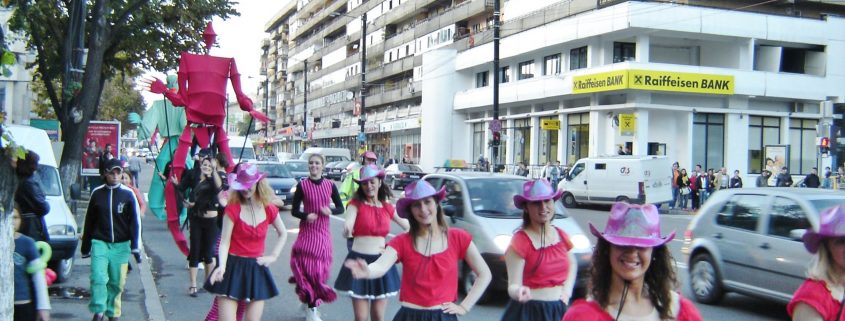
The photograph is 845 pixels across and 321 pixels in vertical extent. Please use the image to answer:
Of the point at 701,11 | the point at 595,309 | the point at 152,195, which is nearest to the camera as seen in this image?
the point at 595,309

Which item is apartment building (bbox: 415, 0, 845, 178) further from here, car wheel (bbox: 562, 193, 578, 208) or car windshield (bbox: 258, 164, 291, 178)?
car windshield (bbox: 258, 164, 291, 178)

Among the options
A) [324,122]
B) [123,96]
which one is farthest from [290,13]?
[123,96]

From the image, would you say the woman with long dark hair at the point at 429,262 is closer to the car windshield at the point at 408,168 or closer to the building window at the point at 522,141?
the car windshield at the point at 408,168

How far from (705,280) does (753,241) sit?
3.01 feet

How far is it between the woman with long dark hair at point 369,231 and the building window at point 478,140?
130 feet

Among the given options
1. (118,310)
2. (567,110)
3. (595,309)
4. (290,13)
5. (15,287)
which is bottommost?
(118,310)

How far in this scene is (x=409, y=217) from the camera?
4.98 m

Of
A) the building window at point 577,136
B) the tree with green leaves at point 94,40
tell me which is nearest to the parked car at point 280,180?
the tree with green leaves at point 94,40

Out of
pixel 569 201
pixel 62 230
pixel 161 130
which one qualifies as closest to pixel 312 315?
pixel 62 230

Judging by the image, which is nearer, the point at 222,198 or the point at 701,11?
the point at 222,198

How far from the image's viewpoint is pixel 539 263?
5059 millimetres

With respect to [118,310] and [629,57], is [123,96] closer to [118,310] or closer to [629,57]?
[629,57]

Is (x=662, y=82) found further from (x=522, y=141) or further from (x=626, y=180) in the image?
(x=522, y=141)

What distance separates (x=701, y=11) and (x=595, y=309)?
3354cm
